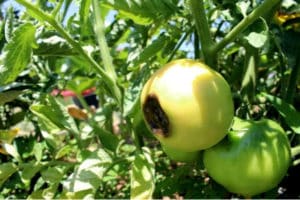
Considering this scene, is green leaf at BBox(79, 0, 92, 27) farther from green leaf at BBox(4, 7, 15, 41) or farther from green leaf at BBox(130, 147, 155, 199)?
green leaf at BBox(130, 147, 155, 199)

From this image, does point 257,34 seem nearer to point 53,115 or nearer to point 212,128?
point 212,128

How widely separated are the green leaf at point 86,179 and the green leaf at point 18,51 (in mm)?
199

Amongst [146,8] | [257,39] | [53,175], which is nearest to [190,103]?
[257,39]

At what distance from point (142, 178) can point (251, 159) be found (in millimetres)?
174

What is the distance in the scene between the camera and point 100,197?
1.10m

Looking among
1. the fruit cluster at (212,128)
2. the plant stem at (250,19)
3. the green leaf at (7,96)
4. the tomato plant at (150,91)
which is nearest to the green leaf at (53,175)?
the tomato plant at (150,91)

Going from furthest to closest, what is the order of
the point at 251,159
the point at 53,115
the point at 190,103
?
the point at 53,115, the point at 251,159, the point at 190,103

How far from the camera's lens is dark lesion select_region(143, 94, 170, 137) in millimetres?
681

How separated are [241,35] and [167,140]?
0.63 ft

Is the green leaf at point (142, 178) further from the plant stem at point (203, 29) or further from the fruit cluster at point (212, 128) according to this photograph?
the plant stem at point (203, 29)

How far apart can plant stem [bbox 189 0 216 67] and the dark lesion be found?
11 centimetres

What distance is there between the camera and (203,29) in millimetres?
720

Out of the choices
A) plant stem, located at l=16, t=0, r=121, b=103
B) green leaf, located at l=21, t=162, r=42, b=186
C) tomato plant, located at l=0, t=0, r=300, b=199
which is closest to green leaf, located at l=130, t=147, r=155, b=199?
tomato plant, located at l=0, t=0, r=300, b=199

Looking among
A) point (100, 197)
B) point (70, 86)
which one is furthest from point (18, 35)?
point (70, 86)
